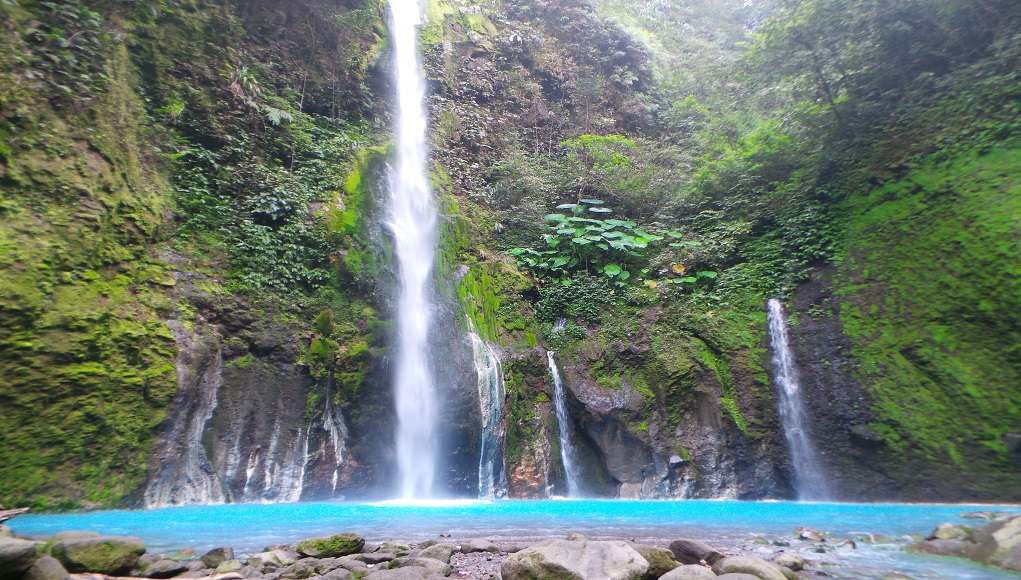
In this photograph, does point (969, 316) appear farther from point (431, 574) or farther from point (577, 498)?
point (431, 574)

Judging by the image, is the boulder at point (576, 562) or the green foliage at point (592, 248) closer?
the boulder at point (576, 562)

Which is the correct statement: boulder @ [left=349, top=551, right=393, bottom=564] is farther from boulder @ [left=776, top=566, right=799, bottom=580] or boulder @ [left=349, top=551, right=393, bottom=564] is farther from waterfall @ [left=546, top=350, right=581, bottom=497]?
waterfall @ [left=546, top=350, right=581, bottom=497]

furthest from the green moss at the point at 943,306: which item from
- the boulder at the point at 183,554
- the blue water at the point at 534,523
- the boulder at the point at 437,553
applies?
the boulder at the point at 183,554

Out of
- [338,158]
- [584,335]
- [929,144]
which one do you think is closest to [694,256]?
[584,335]

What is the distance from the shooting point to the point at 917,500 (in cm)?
790

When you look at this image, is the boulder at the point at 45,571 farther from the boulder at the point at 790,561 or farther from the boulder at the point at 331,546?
the boulder at the point at 790,561

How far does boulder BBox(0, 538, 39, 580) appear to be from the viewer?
2812 millimetres

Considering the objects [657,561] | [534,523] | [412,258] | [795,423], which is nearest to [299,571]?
[657,561]

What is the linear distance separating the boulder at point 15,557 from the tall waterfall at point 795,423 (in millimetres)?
10343

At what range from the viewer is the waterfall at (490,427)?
949 cm

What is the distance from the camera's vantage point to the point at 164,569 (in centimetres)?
366

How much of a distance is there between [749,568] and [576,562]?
4.24 ft

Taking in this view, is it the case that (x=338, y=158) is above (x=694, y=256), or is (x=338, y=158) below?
above

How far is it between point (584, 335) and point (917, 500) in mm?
6265
